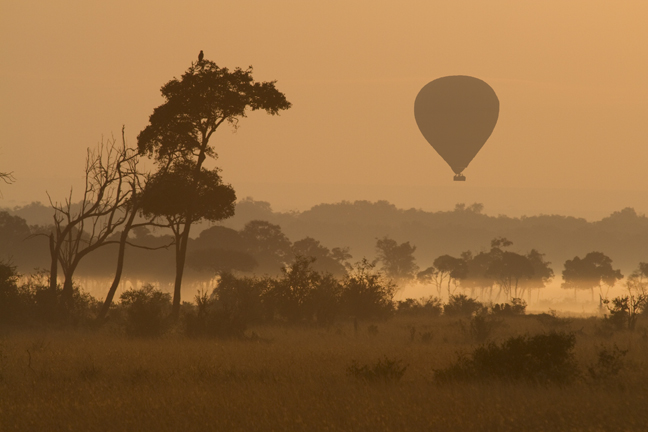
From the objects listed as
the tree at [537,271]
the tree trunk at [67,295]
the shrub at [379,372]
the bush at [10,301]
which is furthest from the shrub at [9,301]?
the tree at [537,271]

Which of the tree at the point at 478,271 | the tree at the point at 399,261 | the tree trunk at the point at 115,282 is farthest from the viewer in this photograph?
the tree at the point at 399,261

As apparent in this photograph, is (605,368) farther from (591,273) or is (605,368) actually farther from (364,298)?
(591,273)

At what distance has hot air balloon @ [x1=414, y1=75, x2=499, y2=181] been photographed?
87.8 metres

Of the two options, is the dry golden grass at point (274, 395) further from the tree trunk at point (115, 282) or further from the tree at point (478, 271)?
the tree at point (478, 271)

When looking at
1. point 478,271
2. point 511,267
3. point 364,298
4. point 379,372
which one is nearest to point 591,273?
point 511,267

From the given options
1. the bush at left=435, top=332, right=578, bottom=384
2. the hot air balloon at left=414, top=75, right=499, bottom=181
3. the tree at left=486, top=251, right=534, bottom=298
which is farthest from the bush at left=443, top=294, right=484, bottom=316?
the hot air balloon at left=414, top=75, right=499, bottom=181

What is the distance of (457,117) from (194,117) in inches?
2527

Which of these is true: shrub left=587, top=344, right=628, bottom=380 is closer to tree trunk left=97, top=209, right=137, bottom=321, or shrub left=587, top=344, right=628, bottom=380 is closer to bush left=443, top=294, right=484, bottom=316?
tree trunk left=97, top=209, right=137, bottom=321

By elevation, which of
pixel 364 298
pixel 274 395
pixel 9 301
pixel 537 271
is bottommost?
pixel 274 395

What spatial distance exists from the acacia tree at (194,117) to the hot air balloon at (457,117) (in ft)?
199

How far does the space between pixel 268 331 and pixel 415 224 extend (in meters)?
174

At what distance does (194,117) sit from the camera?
28.5 meters

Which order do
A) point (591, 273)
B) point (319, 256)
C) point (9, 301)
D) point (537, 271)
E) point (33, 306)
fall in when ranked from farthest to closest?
point (537, 271)
point (591, 273)
point (319, 256)
point (33, 306)
point (9, 301)

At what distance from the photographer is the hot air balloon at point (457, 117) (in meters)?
87.8
